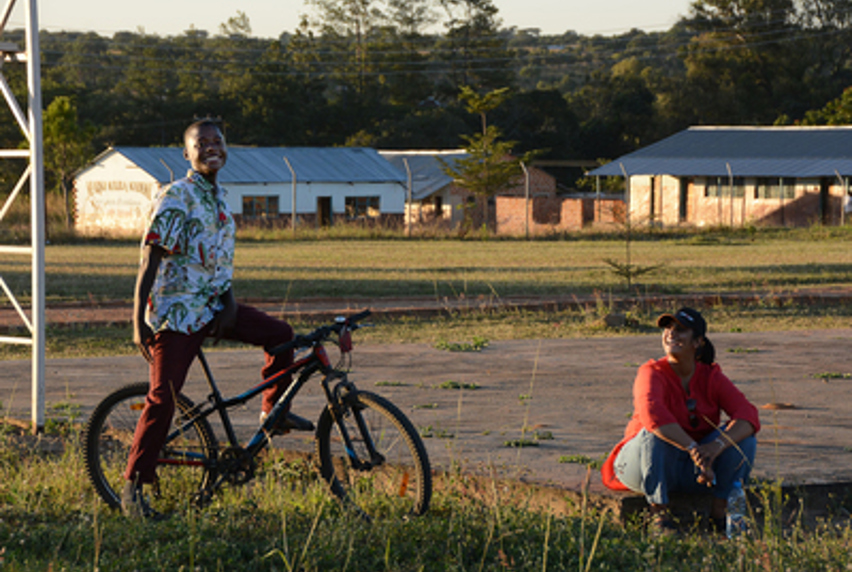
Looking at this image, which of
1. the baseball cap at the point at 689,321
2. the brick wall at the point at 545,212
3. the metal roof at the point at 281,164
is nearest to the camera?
the baseball cap at the point at 689,321

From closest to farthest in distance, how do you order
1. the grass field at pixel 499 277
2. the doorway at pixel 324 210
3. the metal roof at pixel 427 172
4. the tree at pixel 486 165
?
the grass field at pixel 499 277
the tree at pixel 486 165
the doorway at pixel 324 210
the metal roof at pixel 427 172

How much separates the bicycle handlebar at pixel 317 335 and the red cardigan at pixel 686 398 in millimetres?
1295

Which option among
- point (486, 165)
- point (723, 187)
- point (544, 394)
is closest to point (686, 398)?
point (544, 394)

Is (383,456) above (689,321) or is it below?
below

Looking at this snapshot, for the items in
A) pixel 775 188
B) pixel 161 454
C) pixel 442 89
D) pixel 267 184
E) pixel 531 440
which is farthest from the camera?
pixel 442 89

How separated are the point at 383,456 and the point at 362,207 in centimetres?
4914

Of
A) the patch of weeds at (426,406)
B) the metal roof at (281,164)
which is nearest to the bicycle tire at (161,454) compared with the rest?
the patch of weeds at (426,406)

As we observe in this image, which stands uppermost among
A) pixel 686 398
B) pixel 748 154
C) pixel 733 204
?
pixel 748 154

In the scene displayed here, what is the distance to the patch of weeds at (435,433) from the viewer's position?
21.7ft

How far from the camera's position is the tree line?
6969 cm

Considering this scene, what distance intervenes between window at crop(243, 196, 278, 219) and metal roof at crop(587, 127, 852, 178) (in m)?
13.3

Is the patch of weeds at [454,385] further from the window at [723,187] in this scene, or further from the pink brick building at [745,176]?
the window at [723,187]

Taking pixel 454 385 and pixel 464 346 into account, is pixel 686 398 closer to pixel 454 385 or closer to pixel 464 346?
pixel 454 385

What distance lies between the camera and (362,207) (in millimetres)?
54000
